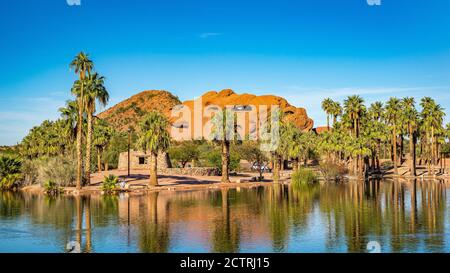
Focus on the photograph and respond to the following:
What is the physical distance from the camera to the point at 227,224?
28391 millimetres

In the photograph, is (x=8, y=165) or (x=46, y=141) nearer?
(x=8, y=165)

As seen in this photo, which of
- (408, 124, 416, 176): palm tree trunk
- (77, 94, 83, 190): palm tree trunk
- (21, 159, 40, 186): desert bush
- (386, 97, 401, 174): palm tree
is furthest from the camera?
(386, 97, 401, 174): palm tree

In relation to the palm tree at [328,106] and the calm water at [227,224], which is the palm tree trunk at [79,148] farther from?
the palm tree at [328,106]

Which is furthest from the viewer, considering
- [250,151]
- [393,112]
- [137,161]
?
[250,151]

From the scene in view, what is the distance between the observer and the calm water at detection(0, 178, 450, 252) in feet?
72.8

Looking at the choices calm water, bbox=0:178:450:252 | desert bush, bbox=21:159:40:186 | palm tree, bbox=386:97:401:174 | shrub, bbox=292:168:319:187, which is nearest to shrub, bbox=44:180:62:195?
calm water, bbox=0:178:450:252

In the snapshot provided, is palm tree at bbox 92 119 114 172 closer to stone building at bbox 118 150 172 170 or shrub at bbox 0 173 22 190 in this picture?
stone building at bbox 118 150 172 170

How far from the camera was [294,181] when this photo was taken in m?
63.9

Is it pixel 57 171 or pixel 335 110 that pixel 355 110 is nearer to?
pixel 335 110

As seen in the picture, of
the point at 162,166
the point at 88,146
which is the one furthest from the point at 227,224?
the point at 162,166

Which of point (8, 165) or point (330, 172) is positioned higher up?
point (8, 165)

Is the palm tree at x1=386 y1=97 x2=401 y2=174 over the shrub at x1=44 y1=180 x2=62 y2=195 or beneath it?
over
